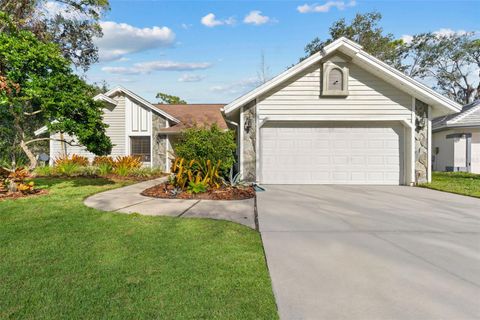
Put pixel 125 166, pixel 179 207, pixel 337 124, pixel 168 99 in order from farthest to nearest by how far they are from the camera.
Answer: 1. pixel 168 99
2. pixel 125 166
3. pixel 337 124
4. pixel 179 207

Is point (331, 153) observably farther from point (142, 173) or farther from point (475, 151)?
point (475, 151)

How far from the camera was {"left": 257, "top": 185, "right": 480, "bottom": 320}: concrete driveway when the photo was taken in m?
2.70

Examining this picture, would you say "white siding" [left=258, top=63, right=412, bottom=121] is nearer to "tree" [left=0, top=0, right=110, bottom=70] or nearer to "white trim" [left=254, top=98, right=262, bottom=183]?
"white trim" [left=254, top=98, right=262, bottom=183]

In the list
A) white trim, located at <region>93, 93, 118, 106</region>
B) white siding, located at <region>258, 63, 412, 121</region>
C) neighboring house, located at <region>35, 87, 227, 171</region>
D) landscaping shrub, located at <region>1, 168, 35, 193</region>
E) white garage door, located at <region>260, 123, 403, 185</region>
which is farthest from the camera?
neighboring house, located at <region>35, 87, 227, 171</region>

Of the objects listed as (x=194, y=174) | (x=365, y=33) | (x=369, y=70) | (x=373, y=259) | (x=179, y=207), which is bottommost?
(x=373, y=259)

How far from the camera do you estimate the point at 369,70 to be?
10.5m

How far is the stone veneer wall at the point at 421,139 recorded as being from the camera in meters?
10.7

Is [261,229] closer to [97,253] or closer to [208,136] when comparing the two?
[97,253]

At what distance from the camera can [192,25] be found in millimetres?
15172

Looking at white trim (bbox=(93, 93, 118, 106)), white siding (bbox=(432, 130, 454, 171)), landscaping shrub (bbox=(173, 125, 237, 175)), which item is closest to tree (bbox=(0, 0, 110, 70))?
white trim (bbox=(93, 93, 118, 106))

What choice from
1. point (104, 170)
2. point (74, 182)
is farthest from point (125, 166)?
point (74, 182)

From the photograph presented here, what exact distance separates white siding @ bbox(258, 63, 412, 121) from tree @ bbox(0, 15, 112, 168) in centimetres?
555

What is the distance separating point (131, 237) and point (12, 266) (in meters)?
1.42

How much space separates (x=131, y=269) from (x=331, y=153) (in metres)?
9.07
